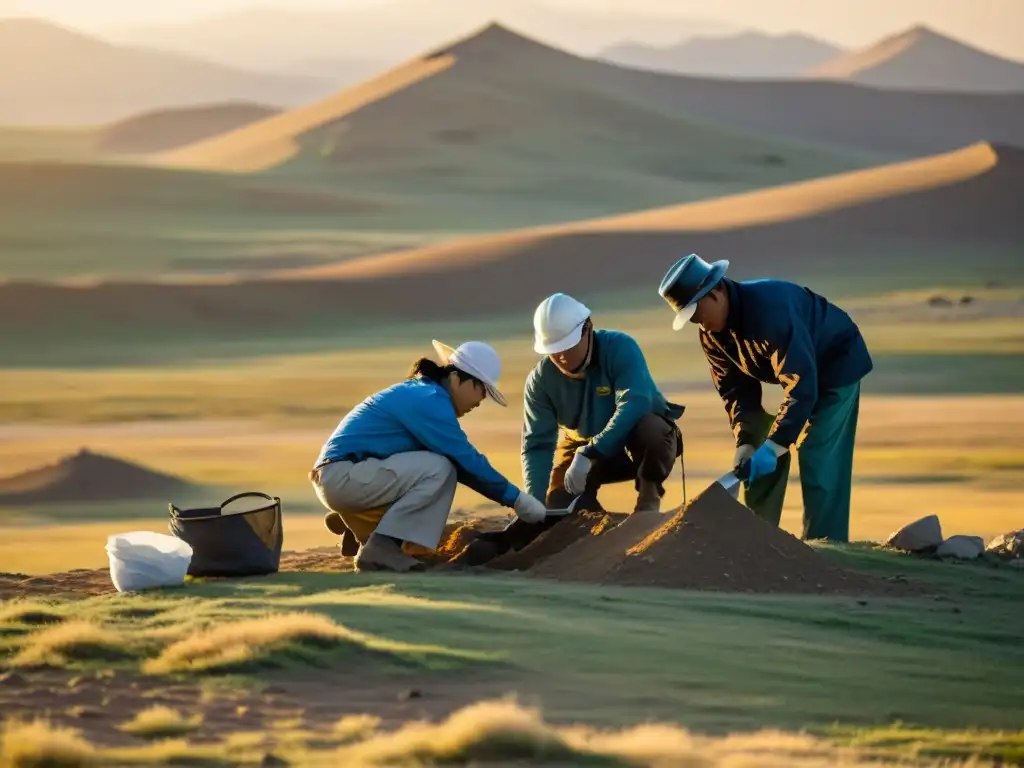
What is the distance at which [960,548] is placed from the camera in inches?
432

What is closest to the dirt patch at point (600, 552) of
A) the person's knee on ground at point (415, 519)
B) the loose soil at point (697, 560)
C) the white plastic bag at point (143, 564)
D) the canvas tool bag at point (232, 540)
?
the loose soil at point (697, 560)

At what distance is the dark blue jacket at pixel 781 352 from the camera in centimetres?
1005

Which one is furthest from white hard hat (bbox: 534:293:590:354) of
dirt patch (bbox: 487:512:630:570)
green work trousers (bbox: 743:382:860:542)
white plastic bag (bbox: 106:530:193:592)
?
white plastic bag (bbox: 106:530:193:592)

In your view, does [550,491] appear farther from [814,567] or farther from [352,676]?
[352,676]

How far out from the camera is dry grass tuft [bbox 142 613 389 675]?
7.12 metres

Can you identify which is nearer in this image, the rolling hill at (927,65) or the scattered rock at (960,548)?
the scattered rock at (960,548)

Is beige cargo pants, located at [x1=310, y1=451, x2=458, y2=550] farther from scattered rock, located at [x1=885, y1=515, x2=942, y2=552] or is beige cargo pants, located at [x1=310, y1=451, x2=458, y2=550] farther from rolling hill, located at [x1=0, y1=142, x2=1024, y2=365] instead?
rolling hill, located at [x1=0, y1=142, x2=1024, y2=365]

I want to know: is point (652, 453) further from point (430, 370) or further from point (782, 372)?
point (430, 370)

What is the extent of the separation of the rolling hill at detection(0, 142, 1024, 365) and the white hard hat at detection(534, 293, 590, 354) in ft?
73.1

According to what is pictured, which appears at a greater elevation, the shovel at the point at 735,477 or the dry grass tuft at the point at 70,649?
the shovel at the point at 735,477

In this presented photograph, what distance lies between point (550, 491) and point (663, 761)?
16.0 ft

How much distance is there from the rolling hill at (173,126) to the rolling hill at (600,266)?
8260 cm

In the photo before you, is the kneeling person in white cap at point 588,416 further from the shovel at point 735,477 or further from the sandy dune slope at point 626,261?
the sandy dune slope at point 626,261

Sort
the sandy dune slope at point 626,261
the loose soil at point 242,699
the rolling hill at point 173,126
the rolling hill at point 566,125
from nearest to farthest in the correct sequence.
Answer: the loose soil at point 242,699, the sandy dune slope at point 626,261, the rolling hill at point 566,125, the rolling hill at point 173,126
